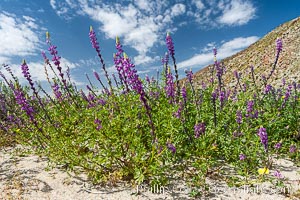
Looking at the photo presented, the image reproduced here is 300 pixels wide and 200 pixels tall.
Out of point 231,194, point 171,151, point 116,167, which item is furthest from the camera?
point 116,167

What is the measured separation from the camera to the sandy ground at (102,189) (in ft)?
12.0

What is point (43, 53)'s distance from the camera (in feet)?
17.0

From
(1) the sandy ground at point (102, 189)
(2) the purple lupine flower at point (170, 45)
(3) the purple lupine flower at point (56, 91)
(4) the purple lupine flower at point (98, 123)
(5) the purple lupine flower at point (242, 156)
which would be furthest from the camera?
(3) the purple lupine flower at point (56, 91)

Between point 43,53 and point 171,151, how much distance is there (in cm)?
328

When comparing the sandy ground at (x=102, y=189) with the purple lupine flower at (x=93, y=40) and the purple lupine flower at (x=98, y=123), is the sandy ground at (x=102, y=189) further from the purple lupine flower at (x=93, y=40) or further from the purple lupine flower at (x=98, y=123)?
the purple lupine flower at (x=93, y=40)

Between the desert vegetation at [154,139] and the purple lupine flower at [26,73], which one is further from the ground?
the purple lupine flower at [26,73]

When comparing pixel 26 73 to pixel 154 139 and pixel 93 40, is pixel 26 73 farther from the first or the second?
pixel 154 139

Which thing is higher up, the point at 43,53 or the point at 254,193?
the point at 43,53

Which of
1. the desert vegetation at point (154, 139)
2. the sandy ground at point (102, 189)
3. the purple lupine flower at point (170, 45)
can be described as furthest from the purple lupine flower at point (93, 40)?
the sandy ground at point (102, 189)

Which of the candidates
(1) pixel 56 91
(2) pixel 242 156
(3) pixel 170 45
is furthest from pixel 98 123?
(2) pixel 242 156

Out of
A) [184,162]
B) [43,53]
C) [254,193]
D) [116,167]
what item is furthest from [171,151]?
[43,53]

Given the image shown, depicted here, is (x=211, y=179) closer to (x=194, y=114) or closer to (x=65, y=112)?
(x=194, y=114)

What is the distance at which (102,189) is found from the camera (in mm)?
3865

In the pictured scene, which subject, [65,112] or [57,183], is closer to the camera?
[57,183]
